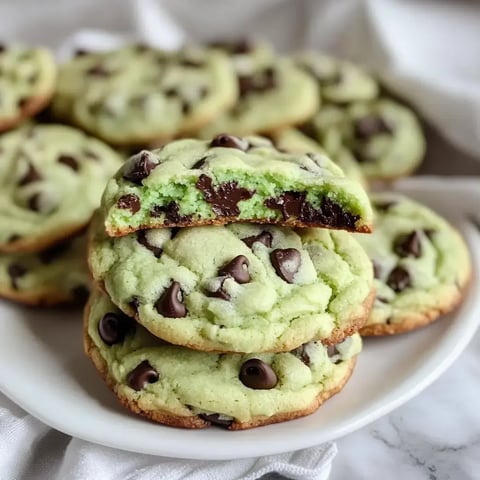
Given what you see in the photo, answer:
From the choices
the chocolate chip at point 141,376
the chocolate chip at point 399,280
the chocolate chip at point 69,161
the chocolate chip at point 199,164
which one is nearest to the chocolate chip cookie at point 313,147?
the chocolate chip at point 399,280

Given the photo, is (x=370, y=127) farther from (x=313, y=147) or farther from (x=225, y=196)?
(x=225, y=196)

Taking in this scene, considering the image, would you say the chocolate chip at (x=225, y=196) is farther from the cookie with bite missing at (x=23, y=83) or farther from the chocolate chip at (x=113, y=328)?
the cookie with bite missing at (x=23, y=83)

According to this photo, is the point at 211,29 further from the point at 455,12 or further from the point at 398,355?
the point at 398,355

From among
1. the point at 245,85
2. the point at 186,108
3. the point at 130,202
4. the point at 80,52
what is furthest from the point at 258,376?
the point at 80,52

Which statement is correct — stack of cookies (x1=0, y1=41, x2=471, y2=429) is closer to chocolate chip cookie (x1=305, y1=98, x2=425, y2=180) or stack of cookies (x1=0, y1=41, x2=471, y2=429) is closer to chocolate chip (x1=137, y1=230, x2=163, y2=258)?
chocolate chip (x1=137, y1=230, x2=163, y2=258)

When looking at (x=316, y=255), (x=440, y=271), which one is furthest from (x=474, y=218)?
(x=316, y=255)

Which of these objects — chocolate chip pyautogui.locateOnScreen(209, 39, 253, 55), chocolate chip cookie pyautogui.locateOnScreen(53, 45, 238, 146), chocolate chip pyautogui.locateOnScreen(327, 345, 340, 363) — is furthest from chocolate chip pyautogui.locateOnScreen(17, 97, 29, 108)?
chocolate chip pyautogui.locateOnScreen(327, 345, 340, 363)
